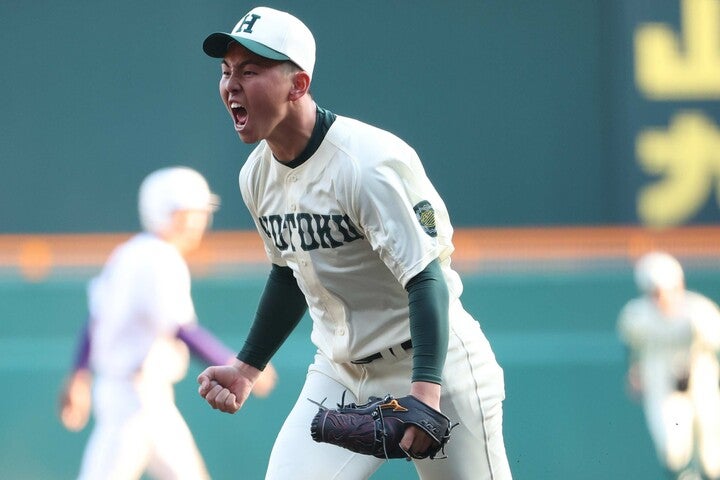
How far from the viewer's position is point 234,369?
3.15m

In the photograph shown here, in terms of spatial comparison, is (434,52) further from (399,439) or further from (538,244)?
(399,439)

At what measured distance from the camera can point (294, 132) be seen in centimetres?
294

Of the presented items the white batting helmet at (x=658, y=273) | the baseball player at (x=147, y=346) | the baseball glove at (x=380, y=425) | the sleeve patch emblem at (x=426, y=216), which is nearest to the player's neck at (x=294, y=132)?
the sleeve patch emblem at (x=426, y=216)

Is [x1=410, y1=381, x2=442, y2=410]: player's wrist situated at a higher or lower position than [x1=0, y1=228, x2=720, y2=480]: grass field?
higher

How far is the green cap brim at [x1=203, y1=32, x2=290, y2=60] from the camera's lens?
2.82m

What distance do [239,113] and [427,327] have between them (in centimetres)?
66

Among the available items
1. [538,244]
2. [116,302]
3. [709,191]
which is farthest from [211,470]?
[709,191]

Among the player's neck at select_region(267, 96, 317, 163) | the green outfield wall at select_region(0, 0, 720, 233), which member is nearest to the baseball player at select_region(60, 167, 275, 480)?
the green outfield wall at select_region(0, 0, 720, 233)

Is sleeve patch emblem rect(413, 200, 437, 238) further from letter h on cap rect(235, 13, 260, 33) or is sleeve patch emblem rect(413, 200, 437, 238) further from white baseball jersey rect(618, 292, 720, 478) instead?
white baseball jersey rect(618, 292, 720, 478)

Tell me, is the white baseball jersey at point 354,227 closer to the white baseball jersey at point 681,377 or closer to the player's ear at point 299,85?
the player's ear at point 299,85

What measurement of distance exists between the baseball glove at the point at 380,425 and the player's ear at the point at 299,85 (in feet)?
2.29

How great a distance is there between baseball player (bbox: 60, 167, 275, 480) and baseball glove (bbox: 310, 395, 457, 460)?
7.36 ft

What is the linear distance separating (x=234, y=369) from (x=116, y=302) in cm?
208

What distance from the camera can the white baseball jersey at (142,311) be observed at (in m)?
5.05
